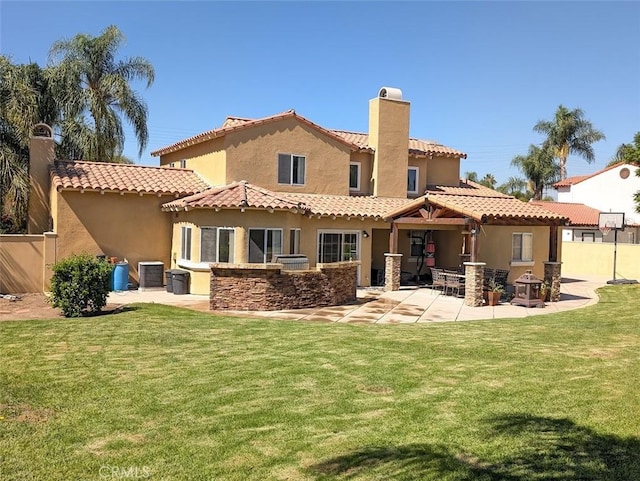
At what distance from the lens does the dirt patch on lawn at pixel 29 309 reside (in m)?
14.7

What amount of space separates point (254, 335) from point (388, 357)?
3.41 meters

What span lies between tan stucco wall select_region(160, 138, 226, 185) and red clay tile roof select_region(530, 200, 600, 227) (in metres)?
29.1

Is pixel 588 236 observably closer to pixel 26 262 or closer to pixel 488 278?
pixel 488 278

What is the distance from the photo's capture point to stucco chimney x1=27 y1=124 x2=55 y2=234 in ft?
71.7

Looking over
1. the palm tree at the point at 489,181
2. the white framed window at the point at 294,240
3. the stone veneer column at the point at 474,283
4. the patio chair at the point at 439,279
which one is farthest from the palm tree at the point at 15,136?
the palm tree at the point at 489,181

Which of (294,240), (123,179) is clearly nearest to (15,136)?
(123,179)

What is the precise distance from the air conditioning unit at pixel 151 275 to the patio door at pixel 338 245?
643 cm

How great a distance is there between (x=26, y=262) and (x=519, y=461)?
60.9 ft

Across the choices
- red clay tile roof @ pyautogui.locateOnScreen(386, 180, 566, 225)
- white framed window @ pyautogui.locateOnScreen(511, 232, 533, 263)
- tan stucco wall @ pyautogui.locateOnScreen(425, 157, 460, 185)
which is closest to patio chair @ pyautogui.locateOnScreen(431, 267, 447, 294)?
red clay tile roof @ pyautogui.locateOnScreen(386, 180, 566, 225)

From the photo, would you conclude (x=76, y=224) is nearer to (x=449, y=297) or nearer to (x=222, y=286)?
(x=222, y=286)

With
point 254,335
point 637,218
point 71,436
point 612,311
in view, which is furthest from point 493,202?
point 637,218

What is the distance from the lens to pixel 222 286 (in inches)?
658

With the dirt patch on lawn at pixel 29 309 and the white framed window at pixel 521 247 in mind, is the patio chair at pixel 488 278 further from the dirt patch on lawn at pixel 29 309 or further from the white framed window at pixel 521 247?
the dirt patch on lawn at pixel 29 309

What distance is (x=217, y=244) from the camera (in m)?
19.8
